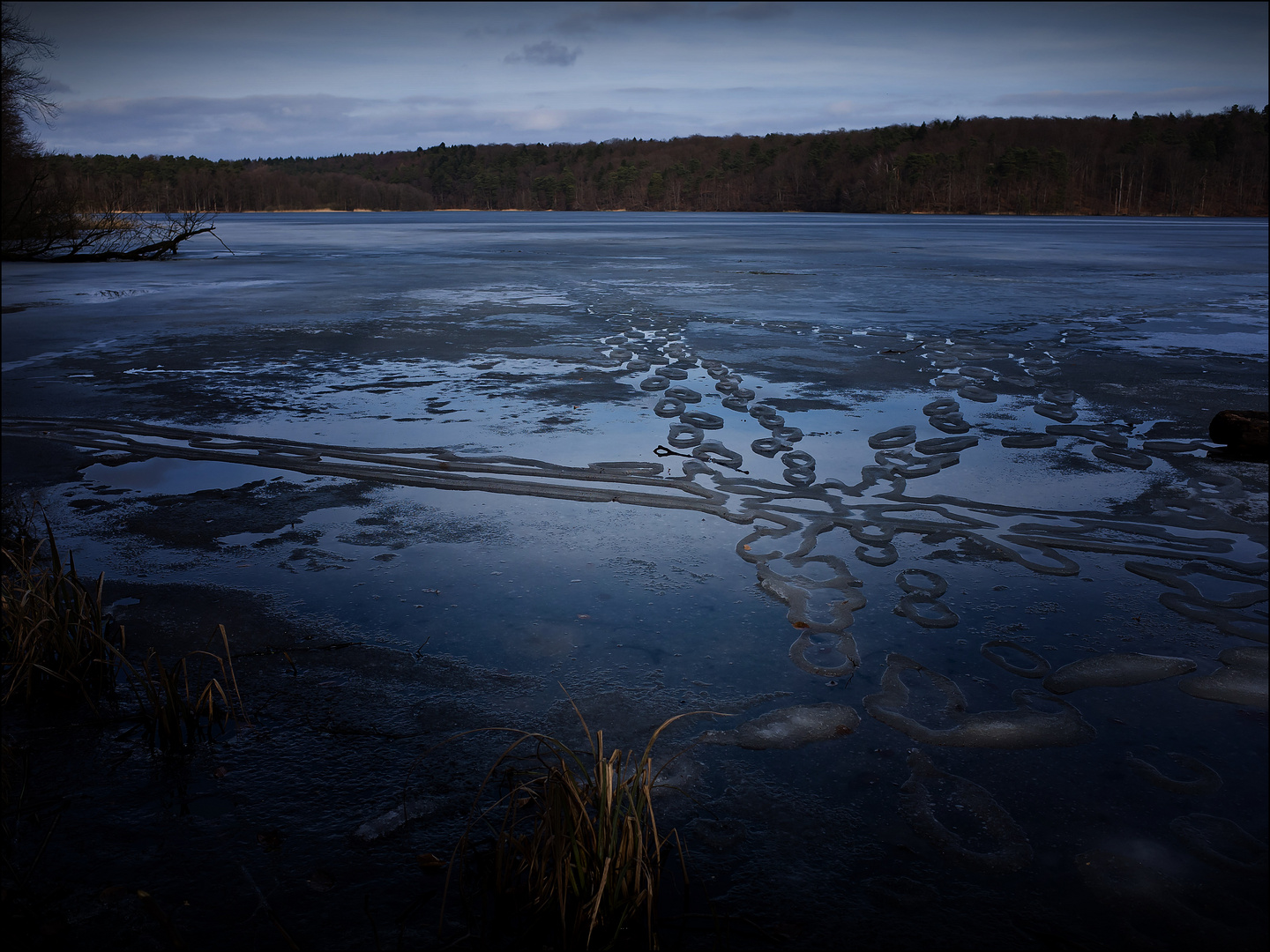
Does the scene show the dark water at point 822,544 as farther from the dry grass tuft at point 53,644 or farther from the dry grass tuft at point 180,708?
the dry grass tuft at point 53,644

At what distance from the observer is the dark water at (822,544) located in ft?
8.49

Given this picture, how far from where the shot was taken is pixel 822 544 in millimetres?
4820

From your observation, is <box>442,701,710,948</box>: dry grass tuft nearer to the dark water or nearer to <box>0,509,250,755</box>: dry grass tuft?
the dark water

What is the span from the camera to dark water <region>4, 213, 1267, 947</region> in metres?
2.59

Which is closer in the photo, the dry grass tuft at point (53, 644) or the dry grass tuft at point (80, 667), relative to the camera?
the dry grass tuft at point (80, 667)

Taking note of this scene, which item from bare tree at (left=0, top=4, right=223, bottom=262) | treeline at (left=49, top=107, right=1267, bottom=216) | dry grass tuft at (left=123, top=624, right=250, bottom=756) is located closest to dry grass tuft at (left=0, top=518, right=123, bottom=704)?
dry grass tuft at (left=123, top=624, right=250, bottom=756)

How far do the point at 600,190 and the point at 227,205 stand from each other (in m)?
70.5

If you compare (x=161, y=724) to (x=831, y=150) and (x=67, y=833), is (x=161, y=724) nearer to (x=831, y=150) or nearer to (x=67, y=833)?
(x=67, y=833)

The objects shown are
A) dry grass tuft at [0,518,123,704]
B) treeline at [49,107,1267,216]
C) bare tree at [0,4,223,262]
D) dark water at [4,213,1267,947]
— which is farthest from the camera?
treeline at [49,107,1267,216]

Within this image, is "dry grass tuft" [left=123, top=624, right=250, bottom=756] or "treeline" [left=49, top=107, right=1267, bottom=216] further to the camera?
"treeline" [left=49, top=107, right=1267, bottom=216]

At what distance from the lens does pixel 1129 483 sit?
228 inches

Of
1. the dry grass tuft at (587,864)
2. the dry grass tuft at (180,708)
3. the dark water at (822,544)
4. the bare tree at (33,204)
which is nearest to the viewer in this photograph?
the dry grass tuft at (587,864)

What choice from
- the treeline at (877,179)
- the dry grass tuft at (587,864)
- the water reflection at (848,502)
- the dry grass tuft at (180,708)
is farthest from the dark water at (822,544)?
the treeline at (877,179)

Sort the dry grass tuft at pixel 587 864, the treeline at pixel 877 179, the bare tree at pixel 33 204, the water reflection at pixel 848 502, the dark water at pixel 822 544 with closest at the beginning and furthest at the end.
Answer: the dry grass tuft at pixel 587 864
the dark water at pixel 822 544
the water reflection at pixel 848 502
the bare tree at pixel 33 204
the treeline at pixel 877 179
